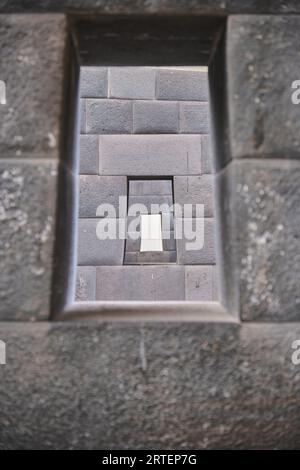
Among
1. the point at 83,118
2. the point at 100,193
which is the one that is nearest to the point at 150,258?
the point at 100,193

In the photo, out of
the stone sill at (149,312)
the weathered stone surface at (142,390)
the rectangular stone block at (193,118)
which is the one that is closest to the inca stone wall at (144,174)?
the rectangular stone block at (193,118)

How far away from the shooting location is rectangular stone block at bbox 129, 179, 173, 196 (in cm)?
351

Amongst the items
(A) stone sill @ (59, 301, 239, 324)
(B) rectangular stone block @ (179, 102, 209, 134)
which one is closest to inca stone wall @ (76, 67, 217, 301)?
(B) rectangular stone block @ (179, 102, 209, 134)

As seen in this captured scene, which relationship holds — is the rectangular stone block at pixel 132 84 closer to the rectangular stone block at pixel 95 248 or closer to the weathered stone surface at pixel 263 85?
the rectangular stone block at pixel 95 248

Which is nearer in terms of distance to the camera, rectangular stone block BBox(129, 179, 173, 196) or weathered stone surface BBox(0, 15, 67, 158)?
weathered stone surface BBox(0, 15, 67, 158)

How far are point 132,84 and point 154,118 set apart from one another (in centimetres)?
38

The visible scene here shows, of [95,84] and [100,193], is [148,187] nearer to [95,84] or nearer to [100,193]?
[100,193]

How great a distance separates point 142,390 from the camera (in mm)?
1055

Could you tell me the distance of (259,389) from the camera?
41.5 inches

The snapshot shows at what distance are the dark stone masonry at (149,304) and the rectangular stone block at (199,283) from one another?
2.10 m

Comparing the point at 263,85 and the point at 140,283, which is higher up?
the point at 263,85

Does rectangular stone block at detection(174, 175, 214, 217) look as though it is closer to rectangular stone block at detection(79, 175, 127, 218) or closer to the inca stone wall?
the inca stone wall

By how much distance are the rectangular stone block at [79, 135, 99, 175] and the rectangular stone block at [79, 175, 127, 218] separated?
0.06 meters

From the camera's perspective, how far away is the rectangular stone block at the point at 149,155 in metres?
3.41
